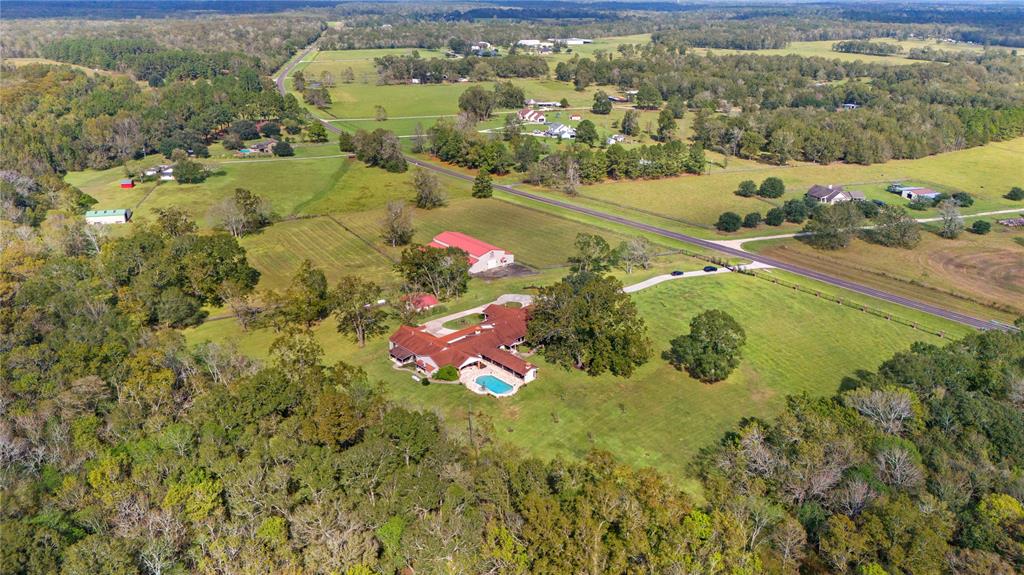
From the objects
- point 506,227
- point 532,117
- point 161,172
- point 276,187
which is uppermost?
point 532,117

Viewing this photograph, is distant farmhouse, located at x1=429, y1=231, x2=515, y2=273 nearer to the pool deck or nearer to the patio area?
the patio area

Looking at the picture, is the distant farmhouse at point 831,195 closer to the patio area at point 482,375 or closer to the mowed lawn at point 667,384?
the mowed lawn at point 667,384

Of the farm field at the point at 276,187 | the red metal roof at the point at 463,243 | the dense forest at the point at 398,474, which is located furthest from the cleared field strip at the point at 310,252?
the dense forest at the point at 398,474

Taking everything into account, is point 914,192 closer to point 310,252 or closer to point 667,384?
point 667,384

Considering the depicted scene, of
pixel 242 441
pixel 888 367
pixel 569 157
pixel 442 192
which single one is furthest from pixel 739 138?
pixel 242 441

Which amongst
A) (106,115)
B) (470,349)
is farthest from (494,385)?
(106,115)

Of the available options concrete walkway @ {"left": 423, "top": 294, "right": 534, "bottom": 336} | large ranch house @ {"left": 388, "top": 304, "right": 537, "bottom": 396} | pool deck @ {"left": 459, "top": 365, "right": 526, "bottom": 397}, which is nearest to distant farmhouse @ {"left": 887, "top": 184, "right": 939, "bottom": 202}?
concrete walkway @ {"left": 423, "top": 294, "right": 534, "bottom": 336}

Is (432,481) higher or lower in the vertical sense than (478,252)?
higher

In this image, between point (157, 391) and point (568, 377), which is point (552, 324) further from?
point (157, 391)
